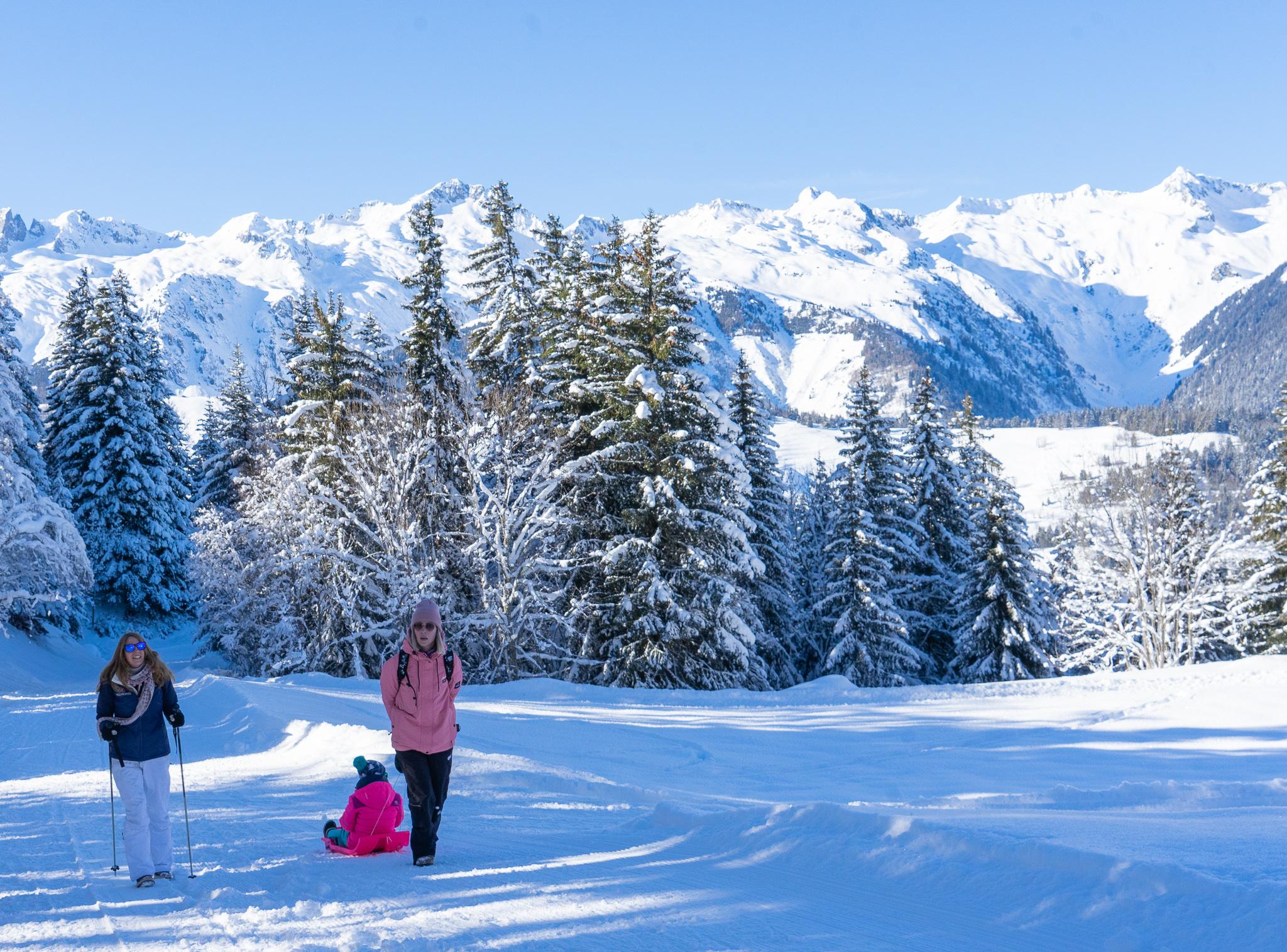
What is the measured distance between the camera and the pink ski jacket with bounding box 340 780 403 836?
6.27m

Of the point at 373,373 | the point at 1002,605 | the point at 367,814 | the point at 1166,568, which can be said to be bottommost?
the point at 1002,605

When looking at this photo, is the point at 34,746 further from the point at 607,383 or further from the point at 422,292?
the point at 422,292

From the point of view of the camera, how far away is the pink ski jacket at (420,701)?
582 centimetres

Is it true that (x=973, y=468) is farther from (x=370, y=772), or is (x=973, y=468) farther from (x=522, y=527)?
(x=370, y=772)

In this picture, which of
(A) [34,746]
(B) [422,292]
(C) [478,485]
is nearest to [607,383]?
(C) [478,485]

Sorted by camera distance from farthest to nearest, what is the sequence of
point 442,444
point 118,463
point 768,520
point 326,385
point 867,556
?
point 118,463
point 768,520
point 867,556
point 326,385
point 442,444

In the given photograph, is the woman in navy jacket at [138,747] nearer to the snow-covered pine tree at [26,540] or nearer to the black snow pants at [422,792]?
the black snow pants at [422,792]

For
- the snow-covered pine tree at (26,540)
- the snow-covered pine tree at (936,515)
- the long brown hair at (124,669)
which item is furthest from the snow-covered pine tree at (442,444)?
the snow-covered pine tree at (936,515)

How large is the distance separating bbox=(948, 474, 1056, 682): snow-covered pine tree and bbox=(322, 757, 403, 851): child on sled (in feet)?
83.4

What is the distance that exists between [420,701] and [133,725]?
1952 millimetres

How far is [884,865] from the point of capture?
17.4 feet

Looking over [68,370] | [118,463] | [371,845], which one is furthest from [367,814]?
[68,370]

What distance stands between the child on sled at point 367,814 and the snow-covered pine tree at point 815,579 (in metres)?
23.0

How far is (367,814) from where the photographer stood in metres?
6.29
